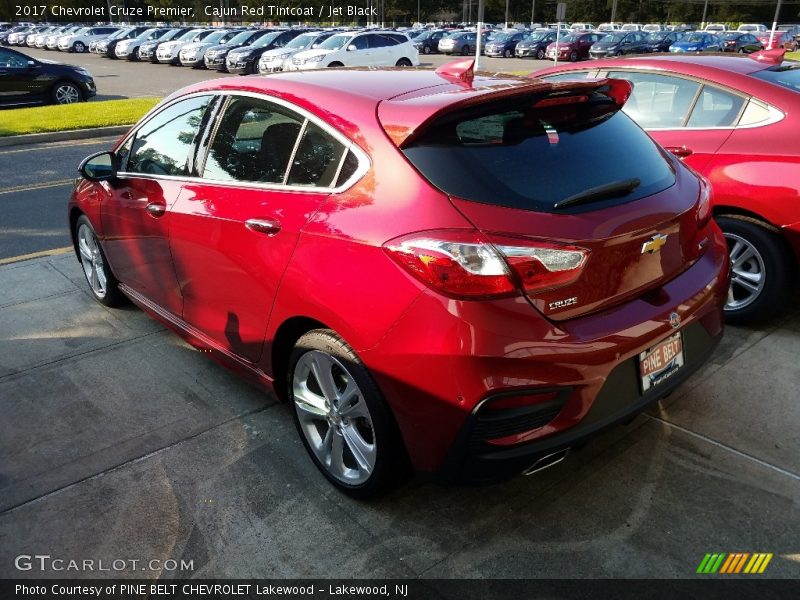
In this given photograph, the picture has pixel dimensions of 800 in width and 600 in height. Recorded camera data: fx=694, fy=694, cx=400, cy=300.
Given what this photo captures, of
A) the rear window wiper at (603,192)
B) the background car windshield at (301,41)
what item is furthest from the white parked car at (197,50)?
the rear window wiper at (603,192)

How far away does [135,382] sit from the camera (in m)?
4.00

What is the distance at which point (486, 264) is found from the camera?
235 cm

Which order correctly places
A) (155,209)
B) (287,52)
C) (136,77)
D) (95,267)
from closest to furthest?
(155,209)
(95,267)
(287,52)
(136,77)

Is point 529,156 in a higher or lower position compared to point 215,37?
higher

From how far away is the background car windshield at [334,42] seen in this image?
84.6 feet

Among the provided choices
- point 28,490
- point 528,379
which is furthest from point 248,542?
point 528,379

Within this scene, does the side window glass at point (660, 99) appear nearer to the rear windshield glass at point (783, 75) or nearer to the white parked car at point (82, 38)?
the rear windshield glass at point (783, 75)

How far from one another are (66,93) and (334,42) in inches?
432

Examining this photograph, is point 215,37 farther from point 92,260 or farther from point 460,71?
point 460,71

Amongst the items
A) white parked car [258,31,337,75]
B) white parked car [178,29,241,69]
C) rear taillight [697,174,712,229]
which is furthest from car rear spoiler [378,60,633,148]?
white parked car [178,29,241,69]

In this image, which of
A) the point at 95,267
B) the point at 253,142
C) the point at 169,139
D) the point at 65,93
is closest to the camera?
the point at 253,142

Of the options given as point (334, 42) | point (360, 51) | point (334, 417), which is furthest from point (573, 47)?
point (334, 417)

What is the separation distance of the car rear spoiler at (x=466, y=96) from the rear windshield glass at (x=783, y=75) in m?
2.01

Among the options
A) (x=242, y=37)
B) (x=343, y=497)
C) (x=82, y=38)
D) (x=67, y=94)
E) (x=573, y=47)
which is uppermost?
(x=343, y=497)
